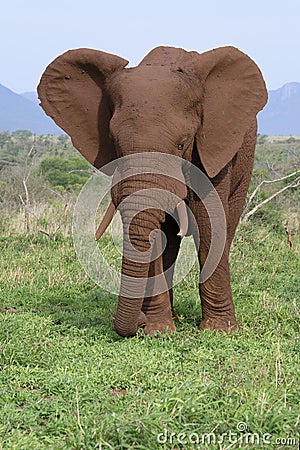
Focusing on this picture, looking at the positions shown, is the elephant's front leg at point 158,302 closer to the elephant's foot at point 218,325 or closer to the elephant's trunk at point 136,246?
the elephant's foot at point 218,325

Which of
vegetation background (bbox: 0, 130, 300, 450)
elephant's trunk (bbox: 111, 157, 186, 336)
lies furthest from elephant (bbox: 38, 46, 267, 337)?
vegetation background (bbox: 0, 130, 300, 450)

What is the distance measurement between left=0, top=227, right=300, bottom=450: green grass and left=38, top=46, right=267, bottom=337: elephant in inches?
16.8

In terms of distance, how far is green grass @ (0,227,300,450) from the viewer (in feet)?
12.2

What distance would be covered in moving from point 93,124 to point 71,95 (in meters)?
0.35

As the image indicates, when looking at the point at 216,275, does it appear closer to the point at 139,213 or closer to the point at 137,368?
the point at 139,213

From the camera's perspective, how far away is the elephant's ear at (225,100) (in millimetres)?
5887

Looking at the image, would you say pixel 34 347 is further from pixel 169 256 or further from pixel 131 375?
pixel 169 256

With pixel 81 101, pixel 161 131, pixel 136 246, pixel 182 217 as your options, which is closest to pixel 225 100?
pixel 161 131

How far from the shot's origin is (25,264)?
894 cm

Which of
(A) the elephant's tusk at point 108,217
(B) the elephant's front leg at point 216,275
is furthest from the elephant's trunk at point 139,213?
(B) the elephant's front leg at point 216,275

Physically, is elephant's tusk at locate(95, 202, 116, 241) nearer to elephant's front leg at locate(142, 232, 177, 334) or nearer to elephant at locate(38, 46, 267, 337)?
elephant at locate(38, 46, 267, 337)

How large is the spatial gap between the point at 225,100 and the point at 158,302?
1959 millimetres

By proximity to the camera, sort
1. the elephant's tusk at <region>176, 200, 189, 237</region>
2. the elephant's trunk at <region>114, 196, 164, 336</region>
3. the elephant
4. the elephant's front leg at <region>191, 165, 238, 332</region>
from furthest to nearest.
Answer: the elephant's front leg at <region>191, 165, 238, 332</region> < the elephant's tusk at <region>176, 200, 189, 237</region> < the elephant < the elephant's trunk at <region>114, 196, 164, 336</region>

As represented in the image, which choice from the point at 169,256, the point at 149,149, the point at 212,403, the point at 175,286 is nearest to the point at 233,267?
the point at 175,286
